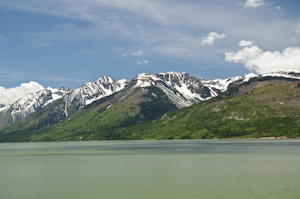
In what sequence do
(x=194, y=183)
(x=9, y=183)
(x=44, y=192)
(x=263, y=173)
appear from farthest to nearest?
1. (x=263, y=173)
2. (x=9, y=183)
3. (x=194, y=183)
4. (x=44, y=192)

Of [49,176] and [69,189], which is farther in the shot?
[49,176]

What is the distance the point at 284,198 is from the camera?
54.9 m

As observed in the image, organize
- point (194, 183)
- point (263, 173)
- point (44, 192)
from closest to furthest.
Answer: point (44, 192) < point (194, 183) < point (263, 173)

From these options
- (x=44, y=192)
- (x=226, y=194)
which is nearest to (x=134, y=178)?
(x=44, y=192)

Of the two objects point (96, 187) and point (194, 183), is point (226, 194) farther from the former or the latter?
point (96, 187)

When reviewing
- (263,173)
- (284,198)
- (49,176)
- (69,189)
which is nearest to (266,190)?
(284,198)

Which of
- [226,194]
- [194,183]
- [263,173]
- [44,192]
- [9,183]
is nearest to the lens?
[226,194]

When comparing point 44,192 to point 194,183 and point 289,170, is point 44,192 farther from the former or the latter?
point 289,170

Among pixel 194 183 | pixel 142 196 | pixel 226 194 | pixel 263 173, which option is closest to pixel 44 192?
pixel 142 196

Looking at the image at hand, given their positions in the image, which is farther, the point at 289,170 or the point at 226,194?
the point at 289,170

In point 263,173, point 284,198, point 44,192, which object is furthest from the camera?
point 263,173

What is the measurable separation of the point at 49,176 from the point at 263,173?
67992 millimetres

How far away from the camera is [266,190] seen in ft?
205

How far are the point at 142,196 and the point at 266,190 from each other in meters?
28.1
